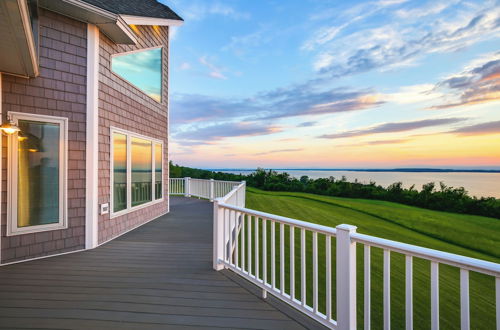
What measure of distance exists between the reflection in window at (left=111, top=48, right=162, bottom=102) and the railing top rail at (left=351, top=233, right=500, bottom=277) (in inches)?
228

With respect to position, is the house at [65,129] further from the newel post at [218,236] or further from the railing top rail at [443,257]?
the railing top rail at [443,257]

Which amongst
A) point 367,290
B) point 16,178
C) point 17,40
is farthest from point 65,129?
point 367,290

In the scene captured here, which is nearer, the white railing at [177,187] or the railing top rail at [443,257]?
the railing top rail at [443,257]

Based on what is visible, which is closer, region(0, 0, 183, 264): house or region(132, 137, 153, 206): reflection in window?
region(0, 0, 183, 264): house

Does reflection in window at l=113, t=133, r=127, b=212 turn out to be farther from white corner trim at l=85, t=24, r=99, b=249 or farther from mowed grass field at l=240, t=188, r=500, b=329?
mowed grass field at l=240, t=188, r=500, b=329

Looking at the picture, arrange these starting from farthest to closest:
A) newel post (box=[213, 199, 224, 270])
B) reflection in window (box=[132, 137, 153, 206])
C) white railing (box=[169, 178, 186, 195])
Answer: white railing (box=[169, 178, 186, 195]), reflection in window (box=[132, 137, 153, 206]), newel post (box=[213, 199, 224, 270])

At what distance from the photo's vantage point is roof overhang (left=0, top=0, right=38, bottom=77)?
2297 millimetres

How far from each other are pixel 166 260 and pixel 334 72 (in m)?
13.7

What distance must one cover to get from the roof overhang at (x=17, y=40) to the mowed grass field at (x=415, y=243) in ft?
18.3

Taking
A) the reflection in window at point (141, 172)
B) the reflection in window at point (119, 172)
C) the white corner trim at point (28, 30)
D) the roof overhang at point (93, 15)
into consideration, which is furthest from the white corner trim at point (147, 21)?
the reflection in window at point (141, 172)

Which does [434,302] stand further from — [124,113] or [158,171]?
[158,171]

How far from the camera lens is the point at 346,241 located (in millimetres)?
1913

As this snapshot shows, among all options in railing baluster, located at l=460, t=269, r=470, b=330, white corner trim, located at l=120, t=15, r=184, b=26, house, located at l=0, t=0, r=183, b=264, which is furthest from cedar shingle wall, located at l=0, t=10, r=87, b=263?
railing baluster, located at l=460, t=269, r=470, b=330

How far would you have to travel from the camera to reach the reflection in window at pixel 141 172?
6.35 m
